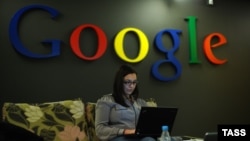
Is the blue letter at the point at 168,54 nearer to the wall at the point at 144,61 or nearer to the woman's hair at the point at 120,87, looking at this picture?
the wall at the point at 144,61

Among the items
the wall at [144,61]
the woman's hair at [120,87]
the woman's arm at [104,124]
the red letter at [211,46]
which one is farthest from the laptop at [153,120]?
the red letter at [211,46]

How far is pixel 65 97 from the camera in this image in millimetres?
3562

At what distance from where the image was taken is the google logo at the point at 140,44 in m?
3.38

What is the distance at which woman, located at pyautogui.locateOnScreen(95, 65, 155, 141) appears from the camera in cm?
287

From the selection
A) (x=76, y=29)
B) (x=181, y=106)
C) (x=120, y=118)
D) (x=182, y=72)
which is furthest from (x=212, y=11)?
(x=120, y=118)

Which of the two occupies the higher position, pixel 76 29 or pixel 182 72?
pixel 76 29

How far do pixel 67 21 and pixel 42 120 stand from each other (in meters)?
1.16

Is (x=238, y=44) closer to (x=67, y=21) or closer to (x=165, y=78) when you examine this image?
(x=165, y=78)

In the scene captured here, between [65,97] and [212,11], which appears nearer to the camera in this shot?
[65,97]

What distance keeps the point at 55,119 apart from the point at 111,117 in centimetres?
52

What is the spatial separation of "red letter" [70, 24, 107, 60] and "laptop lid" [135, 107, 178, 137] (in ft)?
4.15

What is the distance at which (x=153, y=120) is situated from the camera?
2615 millimetres

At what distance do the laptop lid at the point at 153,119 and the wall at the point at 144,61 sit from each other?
1.18 m

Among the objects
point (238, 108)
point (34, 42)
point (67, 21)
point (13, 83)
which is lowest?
point (238, 108)
